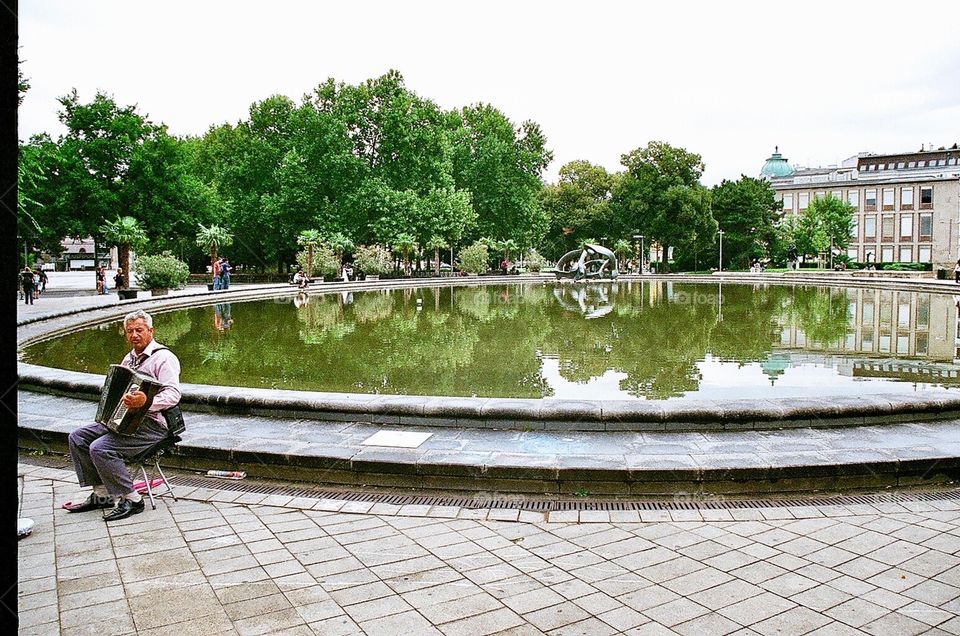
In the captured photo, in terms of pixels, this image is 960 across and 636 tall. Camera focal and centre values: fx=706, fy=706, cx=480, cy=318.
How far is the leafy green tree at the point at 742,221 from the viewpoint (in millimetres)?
69562

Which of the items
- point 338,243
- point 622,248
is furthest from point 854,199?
point 338,243

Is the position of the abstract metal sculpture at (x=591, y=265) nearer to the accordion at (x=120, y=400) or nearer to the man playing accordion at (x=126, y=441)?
the man playing accordion at (x=126, y=441)

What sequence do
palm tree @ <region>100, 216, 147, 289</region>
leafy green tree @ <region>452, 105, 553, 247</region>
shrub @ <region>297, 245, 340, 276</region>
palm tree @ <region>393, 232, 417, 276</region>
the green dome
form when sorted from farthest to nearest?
1. the green dome
2. leafy green tree @ <region>452, 105, 553, 247</region>
3. palm tree @ <region>393, 232, 417, 276</region>
4. shrub @ <region>297, 245, 340, 276</region>
5. palm tree @ <region>100, 216, 147, 289</region>

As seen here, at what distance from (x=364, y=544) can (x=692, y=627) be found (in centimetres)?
226

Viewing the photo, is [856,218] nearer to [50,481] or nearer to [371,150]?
[371,150]

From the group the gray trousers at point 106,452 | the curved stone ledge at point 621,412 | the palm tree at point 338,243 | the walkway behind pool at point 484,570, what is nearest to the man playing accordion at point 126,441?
the gray trousers at point 106,452

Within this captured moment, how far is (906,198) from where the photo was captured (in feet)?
282

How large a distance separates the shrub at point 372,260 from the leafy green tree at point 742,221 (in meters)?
35.8

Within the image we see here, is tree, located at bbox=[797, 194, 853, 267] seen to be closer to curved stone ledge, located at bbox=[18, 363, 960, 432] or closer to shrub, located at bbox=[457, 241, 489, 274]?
shrub, located at bbox=[457, 241, 489, 274]

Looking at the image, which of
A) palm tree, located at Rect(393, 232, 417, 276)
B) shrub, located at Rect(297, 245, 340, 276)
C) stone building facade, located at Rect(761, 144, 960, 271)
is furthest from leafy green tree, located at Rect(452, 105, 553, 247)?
stone building facade, located at Rect(761, 144, 960, 271)

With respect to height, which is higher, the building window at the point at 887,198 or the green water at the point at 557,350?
the building window at the point at 887,198

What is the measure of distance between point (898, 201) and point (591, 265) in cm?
5311

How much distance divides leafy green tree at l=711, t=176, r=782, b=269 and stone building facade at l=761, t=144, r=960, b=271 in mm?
19711

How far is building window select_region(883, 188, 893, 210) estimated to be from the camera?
86.8 meters
